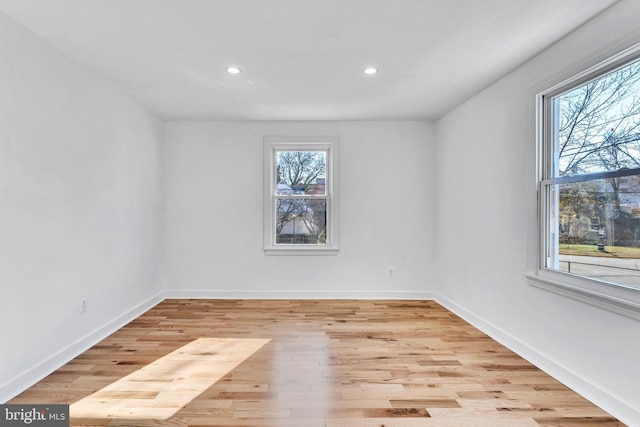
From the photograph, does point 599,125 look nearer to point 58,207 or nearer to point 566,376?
point 566,376

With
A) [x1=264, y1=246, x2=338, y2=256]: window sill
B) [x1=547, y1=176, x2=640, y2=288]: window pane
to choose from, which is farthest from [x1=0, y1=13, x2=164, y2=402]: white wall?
[x1=547, y1=176, x2=640, y2=288]: window pane

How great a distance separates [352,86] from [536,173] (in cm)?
175

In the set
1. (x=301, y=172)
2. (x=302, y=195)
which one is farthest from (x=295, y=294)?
(x=301, y=172)

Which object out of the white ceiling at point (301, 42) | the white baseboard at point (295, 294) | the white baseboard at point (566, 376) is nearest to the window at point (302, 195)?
the white baseboard at point (295, 294)

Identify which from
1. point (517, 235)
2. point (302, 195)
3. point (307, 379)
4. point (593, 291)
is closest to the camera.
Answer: point (593, 291)

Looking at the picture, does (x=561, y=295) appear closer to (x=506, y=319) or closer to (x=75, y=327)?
(x=506, y=319)

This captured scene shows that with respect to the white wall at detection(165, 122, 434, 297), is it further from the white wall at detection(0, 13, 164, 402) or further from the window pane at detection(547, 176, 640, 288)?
the window pane at detection(547, 176, 640, 288)

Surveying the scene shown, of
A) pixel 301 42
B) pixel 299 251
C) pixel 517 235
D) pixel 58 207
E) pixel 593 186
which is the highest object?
pixel 301 42

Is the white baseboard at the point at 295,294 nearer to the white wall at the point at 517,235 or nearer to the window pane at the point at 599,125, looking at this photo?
the white wall at the point at 517,235

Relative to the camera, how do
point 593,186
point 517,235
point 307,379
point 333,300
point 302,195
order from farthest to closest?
point 302,195 < point 333,300 < point 517,235 < point 307,379 < point 593,186

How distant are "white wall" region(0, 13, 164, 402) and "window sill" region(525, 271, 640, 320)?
3.55 meters

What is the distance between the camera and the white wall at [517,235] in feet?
6.34

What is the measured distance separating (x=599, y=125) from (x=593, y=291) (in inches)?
41.3

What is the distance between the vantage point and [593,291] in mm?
2057
